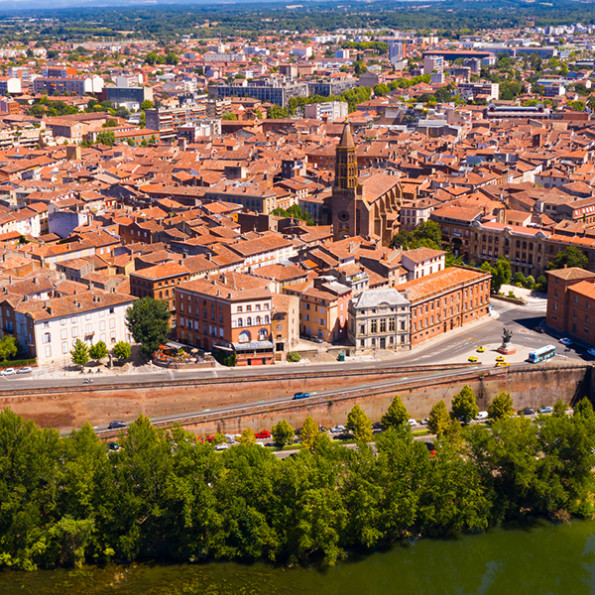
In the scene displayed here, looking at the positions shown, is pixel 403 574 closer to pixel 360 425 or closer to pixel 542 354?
pixel 360 425

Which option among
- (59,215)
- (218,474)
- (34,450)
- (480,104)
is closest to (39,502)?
(34,450)

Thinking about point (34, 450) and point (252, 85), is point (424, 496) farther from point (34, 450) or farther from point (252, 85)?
point (252, 85)

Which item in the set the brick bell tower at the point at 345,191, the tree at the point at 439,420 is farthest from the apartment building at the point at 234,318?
the brick bell tower at the point at 345,191

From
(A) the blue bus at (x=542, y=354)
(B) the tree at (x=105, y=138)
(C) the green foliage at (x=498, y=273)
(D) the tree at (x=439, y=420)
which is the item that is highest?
(B) the tree at (x=105, y=138)

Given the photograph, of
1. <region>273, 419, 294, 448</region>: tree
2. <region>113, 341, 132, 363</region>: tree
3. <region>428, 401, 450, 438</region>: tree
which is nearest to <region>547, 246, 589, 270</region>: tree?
<region>428, 401, 450, 438</region>: tree

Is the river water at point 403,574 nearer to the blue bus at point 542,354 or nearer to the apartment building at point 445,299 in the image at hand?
the blue bus at point 542,354

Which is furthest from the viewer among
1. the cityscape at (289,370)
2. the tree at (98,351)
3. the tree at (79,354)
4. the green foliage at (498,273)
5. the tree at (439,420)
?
the green foliage at (498,273)
